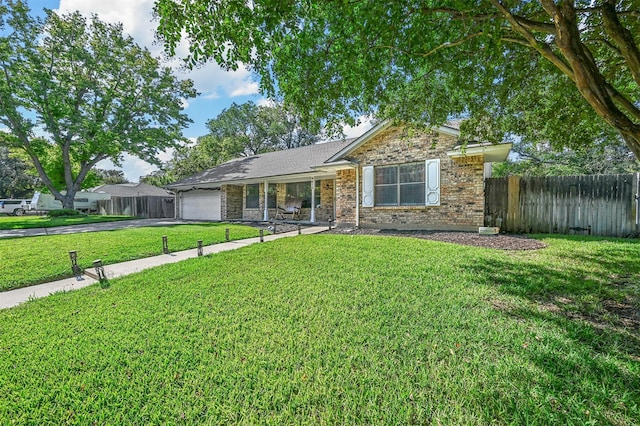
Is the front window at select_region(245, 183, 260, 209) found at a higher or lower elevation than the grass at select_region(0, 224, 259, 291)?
higher

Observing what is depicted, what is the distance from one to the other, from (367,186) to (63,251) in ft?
32.7

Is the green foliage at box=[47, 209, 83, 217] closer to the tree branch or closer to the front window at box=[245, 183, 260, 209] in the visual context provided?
the front window at box=[245, 183, 260, 209]

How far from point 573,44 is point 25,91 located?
26.6 m

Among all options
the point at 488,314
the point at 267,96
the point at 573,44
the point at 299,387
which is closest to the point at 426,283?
the point at 488,314

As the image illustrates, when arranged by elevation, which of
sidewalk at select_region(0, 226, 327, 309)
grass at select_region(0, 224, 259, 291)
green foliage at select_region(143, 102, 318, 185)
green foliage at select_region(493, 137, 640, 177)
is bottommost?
sidewalk at select_region(0, 226, 327, 309)

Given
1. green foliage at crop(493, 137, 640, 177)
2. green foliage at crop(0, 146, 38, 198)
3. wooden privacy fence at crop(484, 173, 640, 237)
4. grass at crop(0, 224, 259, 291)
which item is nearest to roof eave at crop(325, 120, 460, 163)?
wooden privacy fence at crop(484, 173, 640, 237)

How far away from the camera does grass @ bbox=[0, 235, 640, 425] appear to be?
1.92 meters

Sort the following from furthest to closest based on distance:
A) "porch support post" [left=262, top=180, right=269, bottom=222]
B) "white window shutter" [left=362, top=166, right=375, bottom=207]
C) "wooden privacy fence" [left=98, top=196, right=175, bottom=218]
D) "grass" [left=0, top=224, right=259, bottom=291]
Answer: "wooden privacy fence" [left=98, top=196, right=175, bottom=218]
"porch support post" [left=262, top=180, right=269, bottom=222]
"white window shutter" [left=362, top=166, right=375, bottom=207]
"grass" [left=0, top=224, right=259, bottom=291]

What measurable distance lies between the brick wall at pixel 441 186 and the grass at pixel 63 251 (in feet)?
15.9

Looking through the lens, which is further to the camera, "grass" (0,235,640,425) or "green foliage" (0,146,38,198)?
"green foliage" (0,146,38,198)

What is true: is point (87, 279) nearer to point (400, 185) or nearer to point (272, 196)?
point (400, 185)

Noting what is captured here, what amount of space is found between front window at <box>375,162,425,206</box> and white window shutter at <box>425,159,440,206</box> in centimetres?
28

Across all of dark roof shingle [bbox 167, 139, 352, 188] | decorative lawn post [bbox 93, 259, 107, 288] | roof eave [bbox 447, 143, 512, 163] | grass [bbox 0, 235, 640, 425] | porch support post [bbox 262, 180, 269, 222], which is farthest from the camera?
porch support post [bbox 262, 180, 269, 222]

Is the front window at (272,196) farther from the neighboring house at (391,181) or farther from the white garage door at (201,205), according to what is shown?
the white garage door at (201,205)
